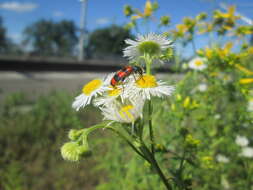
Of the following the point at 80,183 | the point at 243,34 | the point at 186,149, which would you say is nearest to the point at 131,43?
the point at 186,149

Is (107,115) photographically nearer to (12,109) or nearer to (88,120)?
(88,120)

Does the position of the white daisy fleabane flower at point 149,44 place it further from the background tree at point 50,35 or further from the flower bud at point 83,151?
the background tree at point 50,35

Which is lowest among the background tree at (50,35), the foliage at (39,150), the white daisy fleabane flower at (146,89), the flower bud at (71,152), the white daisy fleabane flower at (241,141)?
the foliage at (39,150)

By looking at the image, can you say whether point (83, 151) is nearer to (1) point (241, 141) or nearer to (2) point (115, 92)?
(2) point (115, 92)

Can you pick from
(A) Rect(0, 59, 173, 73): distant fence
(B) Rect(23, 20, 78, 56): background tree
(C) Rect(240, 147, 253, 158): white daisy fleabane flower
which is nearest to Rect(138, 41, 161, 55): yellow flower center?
(C) Rect(240, 147, 253, 158): white daisy fleabane flower

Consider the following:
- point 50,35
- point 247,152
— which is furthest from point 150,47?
point 50,35

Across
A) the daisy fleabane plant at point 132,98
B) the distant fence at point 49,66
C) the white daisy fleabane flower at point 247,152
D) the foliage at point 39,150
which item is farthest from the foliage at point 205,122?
the distant fence at point 49,66

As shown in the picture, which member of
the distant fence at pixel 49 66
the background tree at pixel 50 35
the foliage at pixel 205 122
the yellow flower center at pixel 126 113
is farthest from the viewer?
the background tree at pixel 50 35

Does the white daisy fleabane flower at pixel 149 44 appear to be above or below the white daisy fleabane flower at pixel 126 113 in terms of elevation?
above
